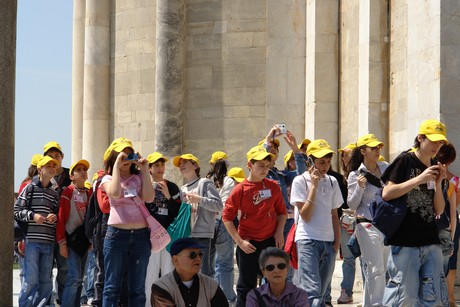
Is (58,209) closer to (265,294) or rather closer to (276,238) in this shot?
(276,238)

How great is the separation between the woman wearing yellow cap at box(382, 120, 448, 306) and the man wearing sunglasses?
5.40 ft

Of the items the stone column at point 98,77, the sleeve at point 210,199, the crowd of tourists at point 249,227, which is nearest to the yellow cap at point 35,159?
the crowd of tourists at point 249,227

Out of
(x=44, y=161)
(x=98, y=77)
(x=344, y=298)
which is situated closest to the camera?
(x=44, y=161)

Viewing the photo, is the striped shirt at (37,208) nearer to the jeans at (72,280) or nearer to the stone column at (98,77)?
the jeans at (72,280)

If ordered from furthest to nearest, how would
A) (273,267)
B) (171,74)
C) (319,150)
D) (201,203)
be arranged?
(171,74) < (201,203) < (319,150) < (273,267)

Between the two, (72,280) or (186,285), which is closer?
(186,285)

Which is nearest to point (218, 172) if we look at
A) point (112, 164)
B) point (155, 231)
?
point (112, 164)

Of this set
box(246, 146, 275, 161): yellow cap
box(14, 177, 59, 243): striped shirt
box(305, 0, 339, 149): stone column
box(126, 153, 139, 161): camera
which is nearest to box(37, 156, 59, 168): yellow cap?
box(14, 177, 59, 243): striped shirt

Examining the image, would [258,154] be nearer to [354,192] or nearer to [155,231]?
[155,231]

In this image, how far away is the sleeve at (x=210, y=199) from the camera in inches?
508

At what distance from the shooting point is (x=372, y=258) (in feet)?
39.7

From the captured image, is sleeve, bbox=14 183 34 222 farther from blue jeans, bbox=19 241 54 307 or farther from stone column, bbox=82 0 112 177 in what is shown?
stone column, bbox=82 0 112 177

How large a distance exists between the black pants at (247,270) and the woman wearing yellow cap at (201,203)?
159 centimetres

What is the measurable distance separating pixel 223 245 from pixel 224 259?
0.19 meters
